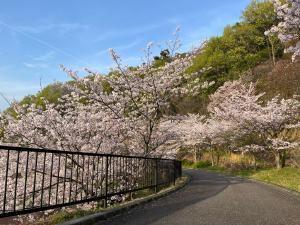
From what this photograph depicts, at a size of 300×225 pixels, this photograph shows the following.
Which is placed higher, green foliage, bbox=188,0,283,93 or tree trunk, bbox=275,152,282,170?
green foliage, bbox=188,0,283,93

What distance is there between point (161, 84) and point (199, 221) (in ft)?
27.2

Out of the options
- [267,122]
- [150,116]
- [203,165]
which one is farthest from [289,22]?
[203,165]

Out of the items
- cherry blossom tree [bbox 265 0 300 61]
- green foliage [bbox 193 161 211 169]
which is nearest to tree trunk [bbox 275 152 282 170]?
green foliage [bbox 193 161 211 169]

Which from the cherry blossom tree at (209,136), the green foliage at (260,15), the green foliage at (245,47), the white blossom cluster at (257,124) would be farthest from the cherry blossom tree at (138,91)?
the green foliage at (260,15)

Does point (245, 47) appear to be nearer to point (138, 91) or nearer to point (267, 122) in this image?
point (267, 122)

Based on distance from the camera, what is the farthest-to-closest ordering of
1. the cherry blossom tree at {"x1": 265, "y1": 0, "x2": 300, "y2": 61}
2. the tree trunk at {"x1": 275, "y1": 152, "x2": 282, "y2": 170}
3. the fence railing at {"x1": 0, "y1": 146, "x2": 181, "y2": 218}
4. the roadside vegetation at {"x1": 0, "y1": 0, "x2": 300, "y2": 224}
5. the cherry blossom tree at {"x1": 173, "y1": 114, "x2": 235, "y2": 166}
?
the cherry blossom tree at {"x1": 173, "y1": 114, "x2": 235, "y2": 166}, the tree trunk at {"x1": 275, "y1": 152, "x2": 282, "y2": 170}, the roadside vegetation at {"x1": 0, "y1": 0, "x2": 300, "y2": 224}, the fence railing at {"x1": 0, "y1": 146, "x2": 181, "y2": 218}, the cherry blossom tree at {"x1": 265, "y1": 0, "x2": 300, "y2": 61}

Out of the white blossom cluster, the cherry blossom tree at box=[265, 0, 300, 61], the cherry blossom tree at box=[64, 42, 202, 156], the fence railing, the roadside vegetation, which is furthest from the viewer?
the white blossom cluster

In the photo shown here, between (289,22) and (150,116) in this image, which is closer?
(289,22)

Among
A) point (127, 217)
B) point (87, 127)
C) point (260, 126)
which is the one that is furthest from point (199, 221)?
point (260, 126)

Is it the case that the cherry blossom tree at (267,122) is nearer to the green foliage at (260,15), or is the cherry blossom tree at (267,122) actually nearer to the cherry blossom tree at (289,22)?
the cherry blossom tree at (289,22)

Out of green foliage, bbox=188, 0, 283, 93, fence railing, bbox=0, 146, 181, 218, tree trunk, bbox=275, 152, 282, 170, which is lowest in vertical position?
fence railing, bbox=0, 146, 181, 218

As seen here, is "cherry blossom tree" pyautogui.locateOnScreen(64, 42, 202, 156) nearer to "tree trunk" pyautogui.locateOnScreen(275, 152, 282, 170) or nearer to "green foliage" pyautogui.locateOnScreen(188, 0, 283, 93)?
"tree trunk" pyautogui.locateOnScreen(275, 152, 282, 170)

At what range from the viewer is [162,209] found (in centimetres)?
868

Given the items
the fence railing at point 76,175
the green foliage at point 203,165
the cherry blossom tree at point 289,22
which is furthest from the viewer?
the green foliage at point 203,165
